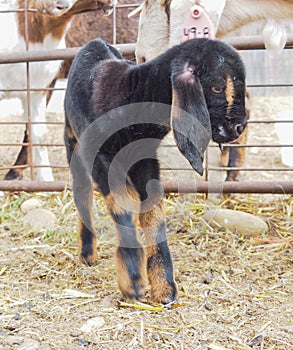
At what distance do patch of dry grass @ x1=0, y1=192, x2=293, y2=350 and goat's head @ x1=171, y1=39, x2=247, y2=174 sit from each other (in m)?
0.61

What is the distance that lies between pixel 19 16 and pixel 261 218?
264 centimetres

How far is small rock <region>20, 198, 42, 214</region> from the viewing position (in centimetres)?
408

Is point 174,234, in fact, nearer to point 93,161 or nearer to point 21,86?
point 93,161

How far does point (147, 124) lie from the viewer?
2354 millimetres

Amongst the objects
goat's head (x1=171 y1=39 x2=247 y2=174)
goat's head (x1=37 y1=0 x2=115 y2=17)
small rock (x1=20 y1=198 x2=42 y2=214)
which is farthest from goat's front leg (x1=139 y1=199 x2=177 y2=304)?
goat's head (x1=37 y1=0 x2=115 y2=17)

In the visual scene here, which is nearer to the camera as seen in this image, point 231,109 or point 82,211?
point 231,109

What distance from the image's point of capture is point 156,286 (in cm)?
237

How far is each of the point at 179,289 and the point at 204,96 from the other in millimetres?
890

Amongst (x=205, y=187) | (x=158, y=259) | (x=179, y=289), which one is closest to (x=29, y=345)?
(x=158, y=259)

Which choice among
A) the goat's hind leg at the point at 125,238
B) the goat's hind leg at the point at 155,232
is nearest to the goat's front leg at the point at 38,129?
the goat's hind leg at the point at 155,232

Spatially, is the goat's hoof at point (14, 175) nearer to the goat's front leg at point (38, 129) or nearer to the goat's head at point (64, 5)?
the goat's front leg at point (38, 129)

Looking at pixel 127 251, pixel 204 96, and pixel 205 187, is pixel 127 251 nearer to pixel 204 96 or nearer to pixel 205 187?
pixel 204 96

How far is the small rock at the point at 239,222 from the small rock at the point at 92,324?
146 centimetres

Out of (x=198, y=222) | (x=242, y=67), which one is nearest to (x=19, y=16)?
(x=198, y=222)
